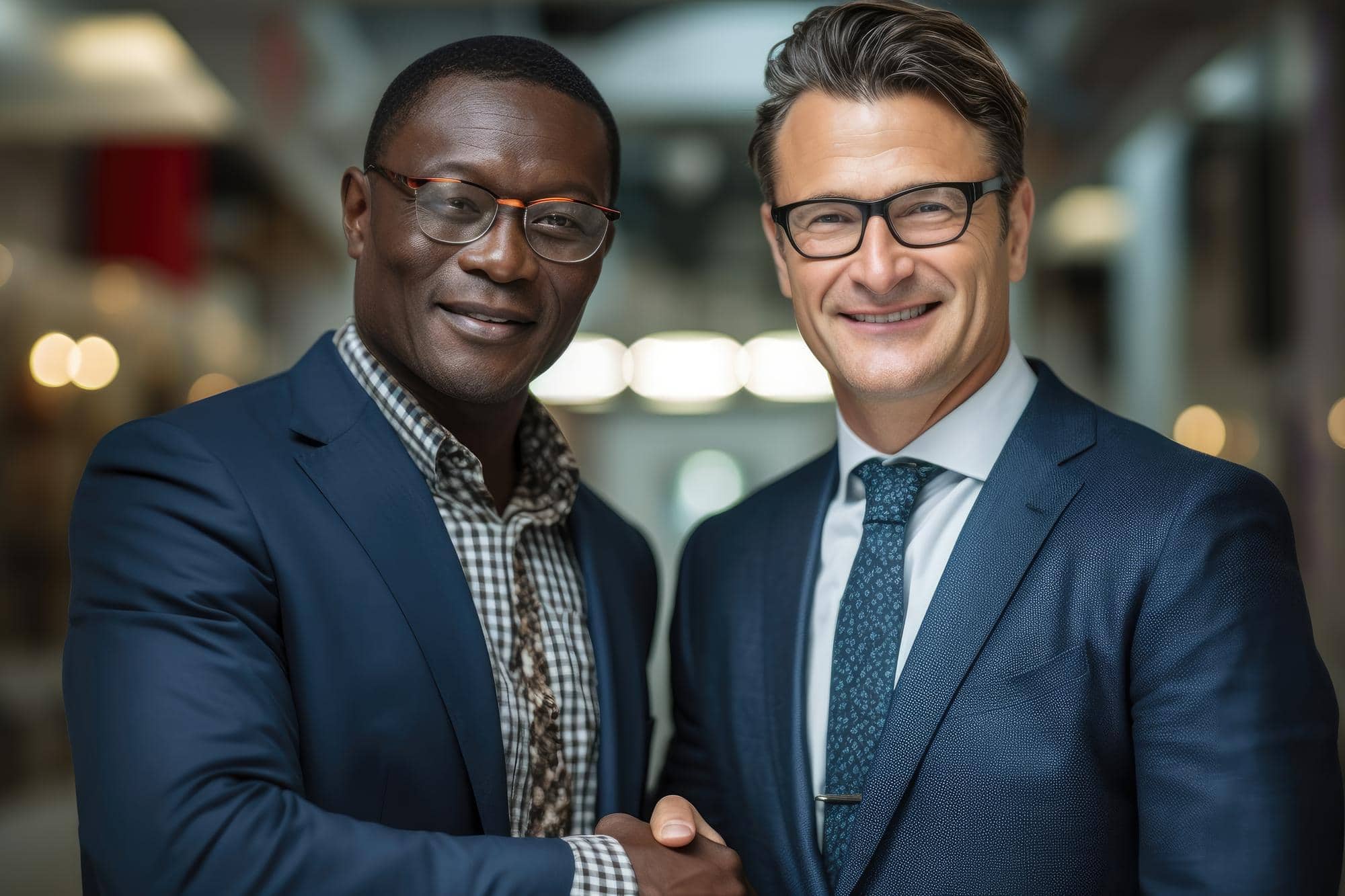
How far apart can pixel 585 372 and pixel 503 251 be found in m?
5.15

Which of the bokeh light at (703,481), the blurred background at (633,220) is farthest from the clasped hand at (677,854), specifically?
the bokeh light at (703,481)

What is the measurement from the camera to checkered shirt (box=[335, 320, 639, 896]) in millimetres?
1748

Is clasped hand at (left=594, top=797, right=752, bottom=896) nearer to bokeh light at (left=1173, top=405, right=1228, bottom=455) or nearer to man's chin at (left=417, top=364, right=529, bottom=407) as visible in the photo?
man's chin at (left=417, top=364, right=529, bottom=407)

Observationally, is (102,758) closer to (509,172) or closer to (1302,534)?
(509,172)

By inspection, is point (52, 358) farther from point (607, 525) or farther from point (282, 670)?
point (282, 670)

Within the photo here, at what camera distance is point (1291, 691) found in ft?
4.98

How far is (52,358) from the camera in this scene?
4.33 m

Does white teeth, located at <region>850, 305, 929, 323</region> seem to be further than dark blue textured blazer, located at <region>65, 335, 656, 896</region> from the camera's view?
Yes

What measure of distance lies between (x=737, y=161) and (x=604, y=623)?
4.71 metres

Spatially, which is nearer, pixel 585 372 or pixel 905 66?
pixel 905 66

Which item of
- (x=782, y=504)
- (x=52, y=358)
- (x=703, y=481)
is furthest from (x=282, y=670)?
(x=703, y=481)

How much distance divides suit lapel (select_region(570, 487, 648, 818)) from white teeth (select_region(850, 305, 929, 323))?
60cm

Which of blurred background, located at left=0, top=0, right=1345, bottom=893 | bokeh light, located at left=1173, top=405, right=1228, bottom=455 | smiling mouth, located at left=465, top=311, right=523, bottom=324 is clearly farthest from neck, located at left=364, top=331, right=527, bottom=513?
bokeh light, located at left=1173, top=405, right=1228, bottom=455

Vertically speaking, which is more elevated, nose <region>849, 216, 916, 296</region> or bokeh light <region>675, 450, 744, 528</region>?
nose <region>849, 216, 916, 296</region>
